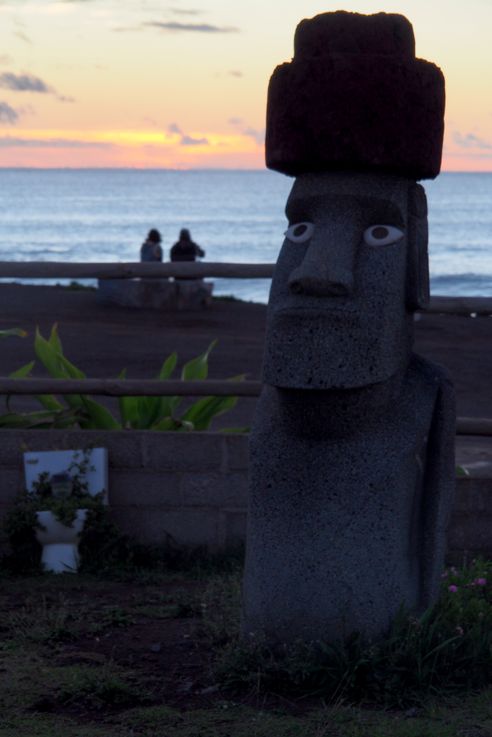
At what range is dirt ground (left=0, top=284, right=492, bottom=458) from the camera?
42.3 feet

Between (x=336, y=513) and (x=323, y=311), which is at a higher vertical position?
(x=323, y=311)

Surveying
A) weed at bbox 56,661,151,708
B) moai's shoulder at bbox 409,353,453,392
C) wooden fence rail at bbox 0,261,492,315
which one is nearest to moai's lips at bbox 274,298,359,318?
moai's shoulder at bbox 409,353,453,392

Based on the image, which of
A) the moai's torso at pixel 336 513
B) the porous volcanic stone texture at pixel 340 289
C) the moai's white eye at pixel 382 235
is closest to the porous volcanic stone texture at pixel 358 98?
the porous volcanic stone texture at pixel 340 289

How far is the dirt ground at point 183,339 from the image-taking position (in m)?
12.9

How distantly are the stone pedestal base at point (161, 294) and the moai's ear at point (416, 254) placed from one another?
609 inches

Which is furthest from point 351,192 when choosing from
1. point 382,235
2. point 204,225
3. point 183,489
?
point 204,225

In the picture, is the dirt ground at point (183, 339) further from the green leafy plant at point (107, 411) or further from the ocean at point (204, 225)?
the ocean at point (204, 225)

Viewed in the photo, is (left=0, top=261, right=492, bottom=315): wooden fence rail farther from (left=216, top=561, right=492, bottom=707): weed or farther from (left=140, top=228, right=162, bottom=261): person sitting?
(left=140, top=228, right=162, bottom=261): person sitting

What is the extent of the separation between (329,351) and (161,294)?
1611 centimetres

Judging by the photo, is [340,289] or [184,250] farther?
[184,250]

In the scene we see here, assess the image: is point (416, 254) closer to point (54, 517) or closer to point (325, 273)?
point (325, 273)

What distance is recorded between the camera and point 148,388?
6.43m

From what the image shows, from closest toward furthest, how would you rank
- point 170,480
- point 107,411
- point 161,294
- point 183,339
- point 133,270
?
point 170,480
point 133,270
point 107,411
point 183,339
point 161,294

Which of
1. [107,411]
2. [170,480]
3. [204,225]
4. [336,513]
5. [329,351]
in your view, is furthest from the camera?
[204,225]
